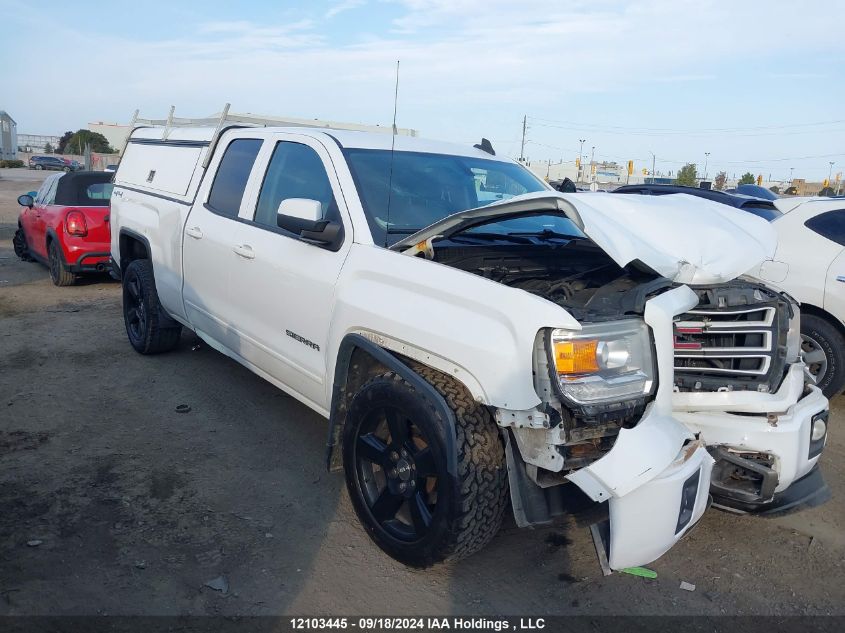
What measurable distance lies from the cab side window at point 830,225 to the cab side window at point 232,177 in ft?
14.9

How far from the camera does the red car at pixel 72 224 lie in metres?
8.98

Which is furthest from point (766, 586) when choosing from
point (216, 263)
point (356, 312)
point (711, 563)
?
point (216, 263)

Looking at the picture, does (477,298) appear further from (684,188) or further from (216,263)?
(684,188)

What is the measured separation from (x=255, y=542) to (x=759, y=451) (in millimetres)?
2351

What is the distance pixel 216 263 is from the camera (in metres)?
4.70

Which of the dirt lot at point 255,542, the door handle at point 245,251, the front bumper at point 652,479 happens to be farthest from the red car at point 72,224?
the front bumper at point 652,479

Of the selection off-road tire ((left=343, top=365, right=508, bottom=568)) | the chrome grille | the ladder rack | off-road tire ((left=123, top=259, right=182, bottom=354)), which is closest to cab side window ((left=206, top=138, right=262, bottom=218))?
the ladder rack

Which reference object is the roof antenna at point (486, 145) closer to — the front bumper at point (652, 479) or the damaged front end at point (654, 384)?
the damaged front end at point (654, 384)

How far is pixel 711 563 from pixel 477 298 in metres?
1.82

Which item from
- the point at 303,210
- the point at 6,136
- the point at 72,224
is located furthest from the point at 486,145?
the point at 6,136

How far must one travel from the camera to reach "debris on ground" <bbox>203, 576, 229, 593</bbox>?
3037mm

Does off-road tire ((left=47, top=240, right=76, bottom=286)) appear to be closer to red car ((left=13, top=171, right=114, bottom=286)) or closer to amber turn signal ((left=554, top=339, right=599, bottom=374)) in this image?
red car ((left=13, top=171, right=114, bottom=286))

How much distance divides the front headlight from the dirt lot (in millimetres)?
1008

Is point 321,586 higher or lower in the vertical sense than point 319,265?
lower
